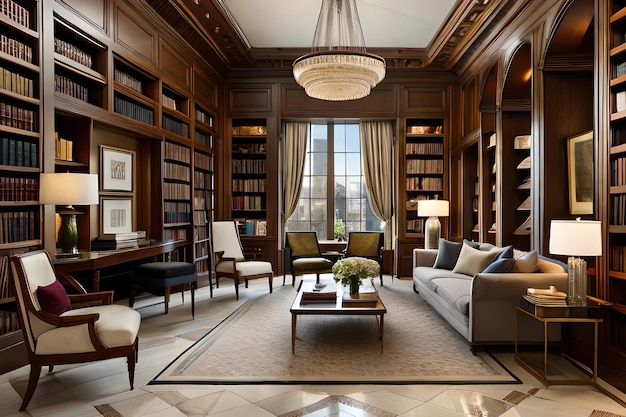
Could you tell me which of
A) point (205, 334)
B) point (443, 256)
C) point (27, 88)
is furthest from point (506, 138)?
point (27, 88)

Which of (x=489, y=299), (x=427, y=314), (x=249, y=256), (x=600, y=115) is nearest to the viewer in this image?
(x=600, y=115)

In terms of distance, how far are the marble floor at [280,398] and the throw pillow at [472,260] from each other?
5.46 ft

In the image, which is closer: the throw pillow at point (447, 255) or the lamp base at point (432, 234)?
the throw pillow at point (447, 255)

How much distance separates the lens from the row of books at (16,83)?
3.40 meters

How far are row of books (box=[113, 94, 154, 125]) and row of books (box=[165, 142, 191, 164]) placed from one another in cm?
50

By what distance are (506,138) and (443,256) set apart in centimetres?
171

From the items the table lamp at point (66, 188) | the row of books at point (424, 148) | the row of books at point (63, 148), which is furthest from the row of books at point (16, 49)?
the row of books at point (424, 148)

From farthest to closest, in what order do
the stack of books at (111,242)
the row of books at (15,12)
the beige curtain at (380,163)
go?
the beige curtain at (380,163)
the stack of books at (111,242)
the row of books at (15,12)

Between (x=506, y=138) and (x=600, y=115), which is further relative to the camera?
(x=506, y=138)

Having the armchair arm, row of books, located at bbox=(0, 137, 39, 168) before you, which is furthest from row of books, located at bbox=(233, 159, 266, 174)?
row of books, located at bbox=(0, 137, 39, 168)

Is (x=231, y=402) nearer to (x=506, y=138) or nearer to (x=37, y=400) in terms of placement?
(x=37, y=400)

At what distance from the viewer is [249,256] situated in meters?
8.08

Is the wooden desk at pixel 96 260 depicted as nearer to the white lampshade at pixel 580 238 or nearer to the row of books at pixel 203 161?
the row of books at pixel 203 161

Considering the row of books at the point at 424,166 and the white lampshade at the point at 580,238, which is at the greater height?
the row of books at the point at 424,166
